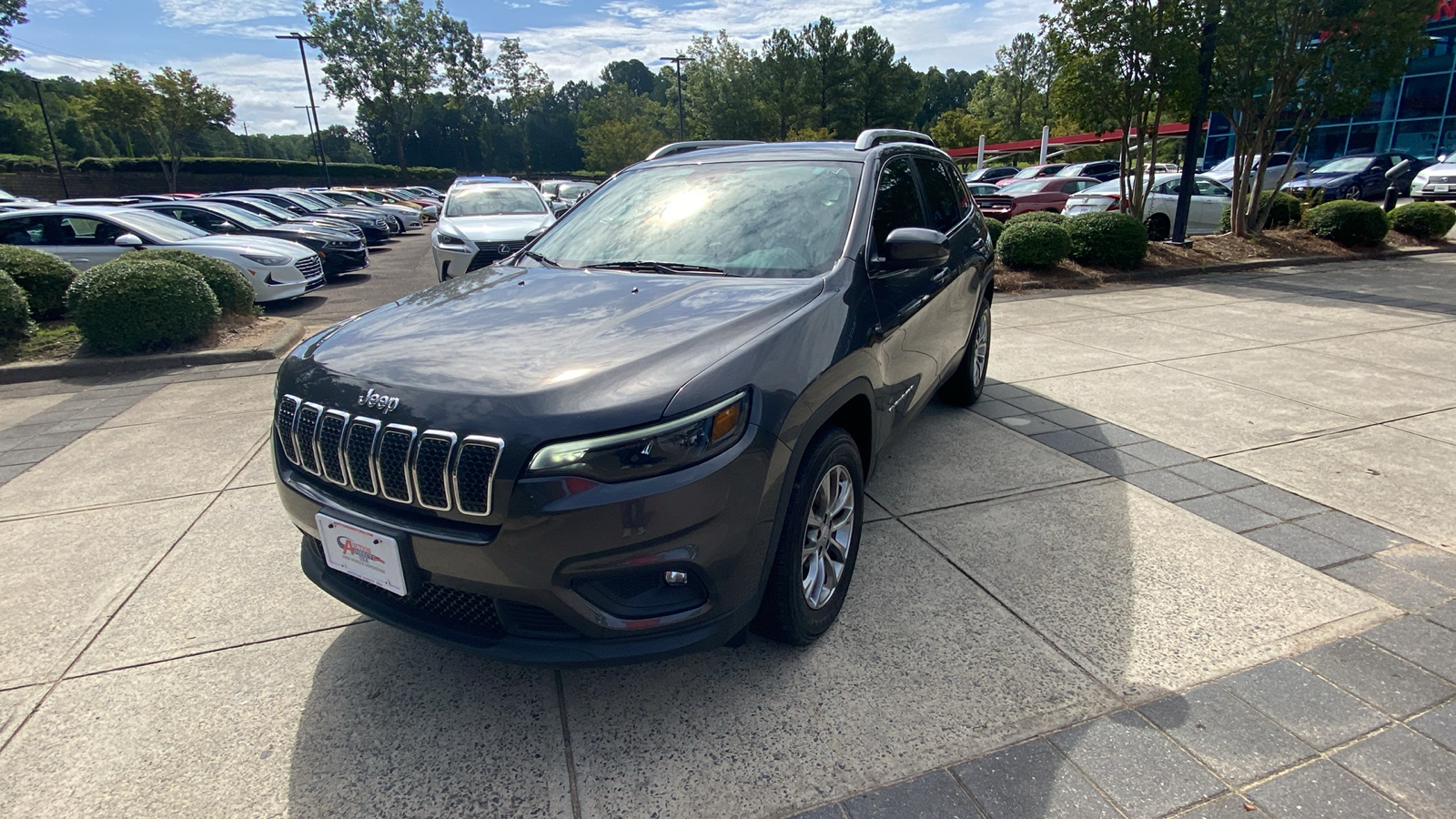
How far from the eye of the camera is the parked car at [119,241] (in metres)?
9.70

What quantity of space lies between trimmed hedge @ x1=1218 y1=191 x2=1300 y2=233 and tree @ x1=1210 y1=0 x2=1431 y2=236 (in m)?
2.06

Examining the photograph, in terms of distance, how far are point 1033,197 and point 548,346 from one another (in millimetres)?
18522

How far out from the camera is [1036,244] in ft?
Result: 35.6

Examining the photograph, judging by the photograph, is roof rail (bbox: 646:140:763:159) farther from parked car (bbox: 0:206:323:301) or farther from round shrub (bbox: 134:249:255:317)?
parked car (bbox: 0:206:323:301)

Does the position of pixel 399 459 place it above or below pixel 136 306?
above

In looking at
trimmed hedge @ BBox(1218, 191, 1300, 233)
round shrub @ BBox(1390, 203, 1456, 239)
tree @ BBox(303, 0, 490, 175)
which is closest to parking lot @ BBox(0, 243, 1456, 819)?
trimmed hedge @ BBox(1218, 191, 1300, 233)

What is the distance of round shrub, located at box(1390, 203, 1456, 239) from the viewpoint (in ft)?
45.7

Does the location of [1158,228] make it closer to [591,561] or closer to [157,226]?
[591,561]

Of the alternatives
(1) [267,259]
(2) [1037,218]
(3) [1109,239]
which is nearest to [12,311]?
(1) [267,259]

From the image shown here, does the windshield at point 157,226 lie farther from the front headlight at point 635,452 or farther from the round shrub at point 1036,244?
the round shrub at point 1036,244

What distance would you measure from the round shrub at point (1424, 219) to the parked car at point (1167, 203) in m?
2.78

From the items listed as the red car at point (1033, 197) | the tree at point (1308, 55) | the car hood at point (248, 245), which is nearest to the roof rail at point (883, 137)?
the car hood at point (248, 245)

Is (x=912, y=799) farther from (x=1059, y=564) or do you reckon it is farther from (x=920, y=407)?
(x=920, y=407)

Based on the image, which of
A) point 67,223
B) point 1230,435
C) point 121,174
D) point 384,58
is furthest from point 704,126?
point 1230,435
